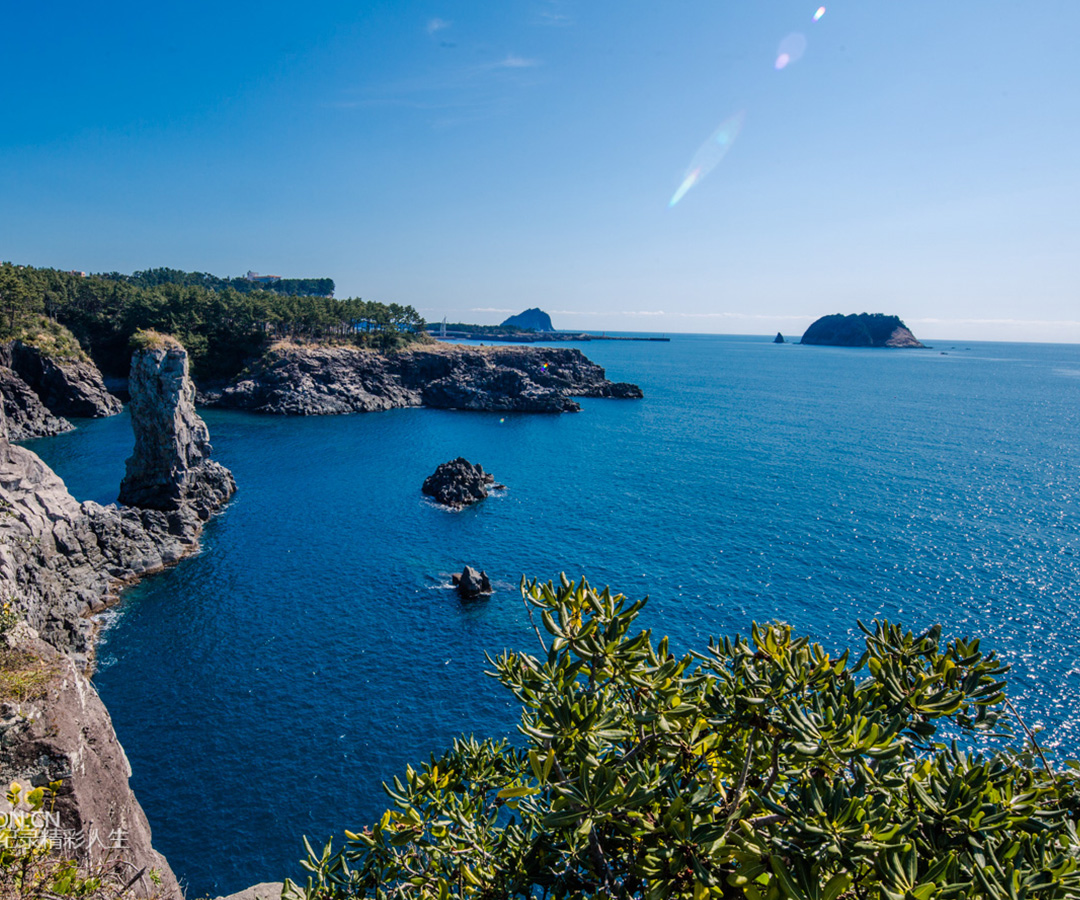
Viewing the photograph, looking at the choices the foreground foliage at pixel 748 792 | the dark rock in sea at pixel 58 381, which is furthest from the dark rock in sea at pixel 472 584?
the dark rock in sea at pixel 58 381

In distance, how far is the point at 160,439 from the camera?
65000 millimetres

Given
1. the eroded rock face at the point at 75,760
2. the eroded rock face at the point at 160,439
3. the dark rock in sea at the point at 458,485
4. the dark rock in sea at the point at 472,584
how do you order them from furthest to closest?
1. the dark rock in sea at the point at 458,485
2. the eroded rock face at the point at 160,439
3. the dark rock in sea at the point at 472,584
4. the eroded rock face at the point at 75,760

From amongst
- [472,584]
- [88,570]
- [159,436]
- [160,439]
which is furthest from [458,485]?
[88,570]

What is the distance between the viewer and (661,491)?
79.4m

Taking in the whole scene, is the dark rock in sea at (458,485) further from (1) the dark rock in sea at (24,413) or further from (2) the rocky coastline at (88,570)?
(1) the dark rock in sea at (24,413)

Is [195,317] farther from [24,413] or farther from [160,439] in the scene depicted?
[160,439]

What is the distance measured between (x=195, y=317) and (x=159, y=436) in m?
88.7

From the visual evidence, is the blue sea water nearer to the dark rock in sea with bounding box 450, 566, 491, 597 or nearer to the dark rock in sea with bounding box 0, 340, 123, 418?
the dark rock in sea with bounding box 450, 566, 491, 597

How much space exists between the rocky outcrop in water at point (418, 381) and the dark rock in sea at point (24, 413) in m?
31.8

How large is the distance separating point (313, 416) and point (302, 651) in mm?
91659

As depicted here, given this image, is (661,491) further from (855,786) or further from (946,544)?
(855,786)

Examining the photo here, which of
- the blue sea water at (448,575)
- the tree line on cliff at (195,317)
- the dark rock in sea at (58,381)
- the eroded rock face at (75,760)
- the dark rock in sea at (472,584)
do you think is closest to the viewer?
the eroded rock face at (75,760)

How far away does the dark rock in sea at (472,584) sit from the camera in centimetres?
5053

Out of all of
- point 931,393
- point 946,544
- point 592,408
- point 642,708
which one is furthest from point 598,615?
point 931,393
